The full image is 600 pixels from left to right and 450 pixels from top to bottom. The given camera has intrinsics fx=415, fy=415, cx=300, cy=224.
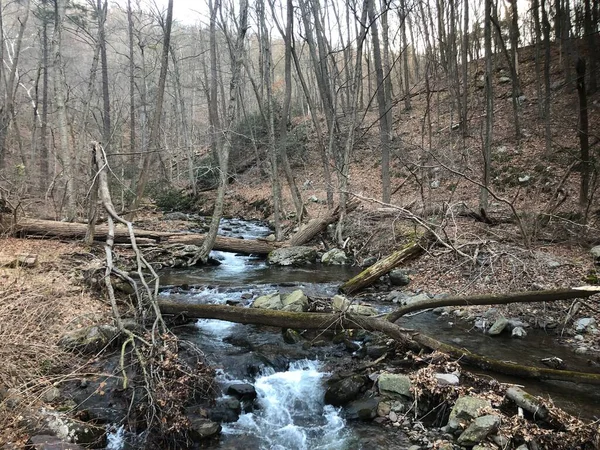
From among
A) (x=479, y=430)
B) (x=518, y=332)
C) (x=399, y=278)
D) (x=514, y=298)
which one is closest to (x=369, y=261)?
(x=399, y=278)

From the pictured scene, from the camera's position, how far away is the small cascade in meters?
4.86

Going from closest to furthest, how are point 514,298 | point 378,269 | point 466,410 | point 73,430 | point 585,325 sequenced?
1. point 73,430
2. point 466,410
3. point 514,298
4. point 585,325
5. point 378,269

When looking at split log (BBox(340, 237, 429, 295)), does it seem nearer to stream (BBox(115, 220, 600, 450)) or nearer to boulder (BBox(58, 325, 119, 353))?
stream (BBox(115, 220, 600, 450))

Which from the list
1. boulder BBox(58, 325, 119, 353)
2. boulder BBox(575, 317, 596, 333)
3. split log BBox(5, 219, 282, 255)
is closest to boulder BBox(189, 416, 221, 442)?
boulder BBox(58, 325, 119, 353)

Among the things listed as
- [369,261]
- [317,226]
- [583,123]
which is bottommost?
[369,261]

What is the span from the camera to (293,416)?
5.39m

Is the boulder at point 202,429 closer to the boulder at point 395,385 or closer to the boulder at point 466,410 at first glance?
the boulder at point 395,385

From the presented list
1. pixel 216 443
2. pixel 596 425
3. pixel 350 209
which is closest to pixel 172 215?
pixel 350 209

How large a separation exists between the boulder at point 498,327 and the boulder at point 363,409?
9.60 ft

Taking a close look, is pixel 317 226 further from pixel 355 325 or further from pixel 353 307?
pixel 355 325

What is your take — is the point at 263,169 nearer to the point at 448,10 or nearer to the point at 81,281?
the point at 448,10

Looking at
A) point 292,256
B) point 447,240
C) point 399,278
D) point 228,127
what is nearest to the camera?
point 447,240

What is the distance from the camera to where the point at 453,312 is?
8.26m

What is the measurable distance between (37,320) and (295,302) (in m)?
4.20
